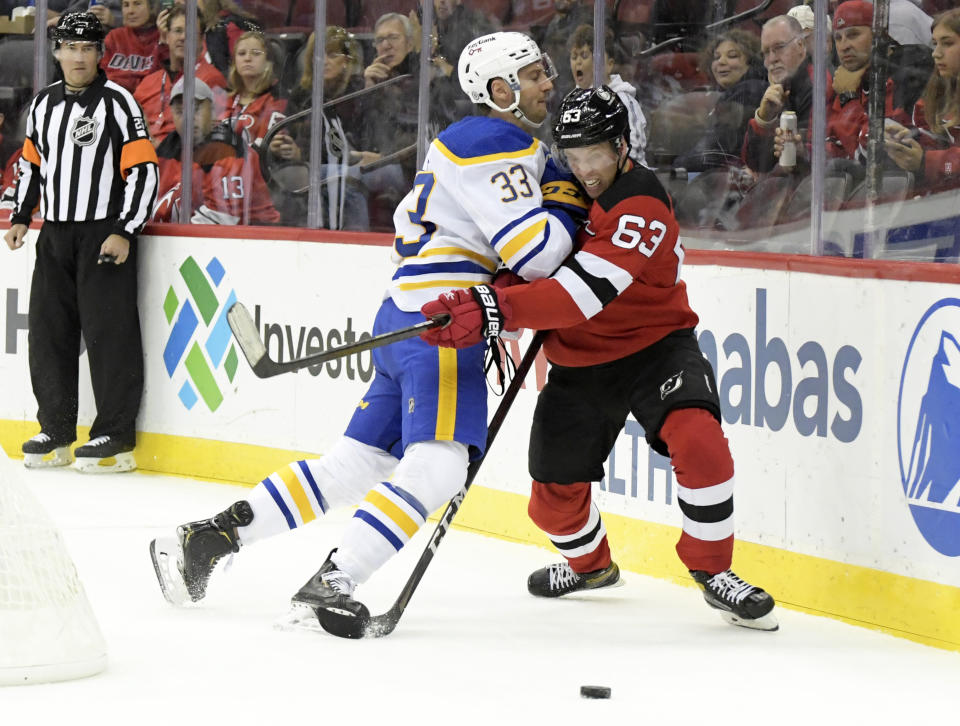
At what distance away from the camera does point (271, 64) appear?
5.78 meters

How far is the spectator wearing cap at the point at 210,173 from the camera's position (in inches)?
229

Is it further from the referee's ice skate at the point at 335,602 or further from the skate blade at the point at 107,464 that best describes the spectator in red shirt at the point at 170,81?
the referee's ice skate at the point at 335,602

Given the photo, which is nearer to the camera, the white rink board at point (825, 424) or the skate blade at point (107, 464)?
the white rink board at point (825, 424)

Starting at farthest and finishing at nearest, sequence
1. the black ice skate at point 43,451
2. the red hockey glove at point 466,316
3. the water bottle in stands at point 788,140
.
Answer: the black ice skate at point 43,451 → the water bottle in stands at point 788,140 → the red hockey glove at point 466,316

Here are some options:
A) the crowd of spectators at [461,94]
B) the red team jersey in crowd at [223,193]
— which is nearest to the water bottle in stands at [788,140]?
the crowd of spectators at [461,94]

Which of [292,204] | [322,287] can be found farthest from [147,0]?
[322,287]

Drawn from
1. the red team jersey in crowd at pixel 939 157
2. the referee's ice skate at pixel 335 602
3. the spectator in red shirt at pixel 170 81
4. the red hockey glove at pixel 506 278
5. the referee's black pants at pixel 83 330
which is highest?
the spectator in red shirt at pixel 170 81

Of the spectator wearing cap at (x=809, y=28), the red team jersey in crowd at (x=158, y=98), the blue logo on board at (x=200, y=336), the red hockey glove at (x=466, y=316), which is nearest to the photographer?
the red hockey glove at (x=466, y=316)

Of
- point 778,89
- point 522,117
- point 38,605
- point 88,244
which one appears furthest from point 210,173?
point 38,605

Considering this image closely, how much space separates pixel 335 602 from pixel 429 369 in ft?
1.65

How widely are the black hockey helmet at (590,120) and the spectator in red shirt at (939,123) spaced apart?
795 millimetres

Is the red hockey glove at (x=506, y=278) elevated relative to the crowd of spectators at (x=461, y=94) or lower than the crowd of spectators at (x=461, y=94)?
lower

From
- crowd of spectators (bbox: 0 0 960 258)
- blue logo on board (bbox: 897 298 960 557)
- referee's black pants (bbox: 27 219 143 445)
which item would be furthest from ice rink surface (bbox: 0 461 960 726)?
referee's black pants (bbox: 27 219 143 445)

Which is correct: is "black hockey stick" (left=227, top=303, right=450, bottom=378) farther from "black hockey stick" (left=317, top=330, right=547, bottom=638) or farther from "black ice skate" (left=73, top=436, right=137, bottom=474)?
"black ice skate" (left=73, top=436, right=137, bottom=474)
